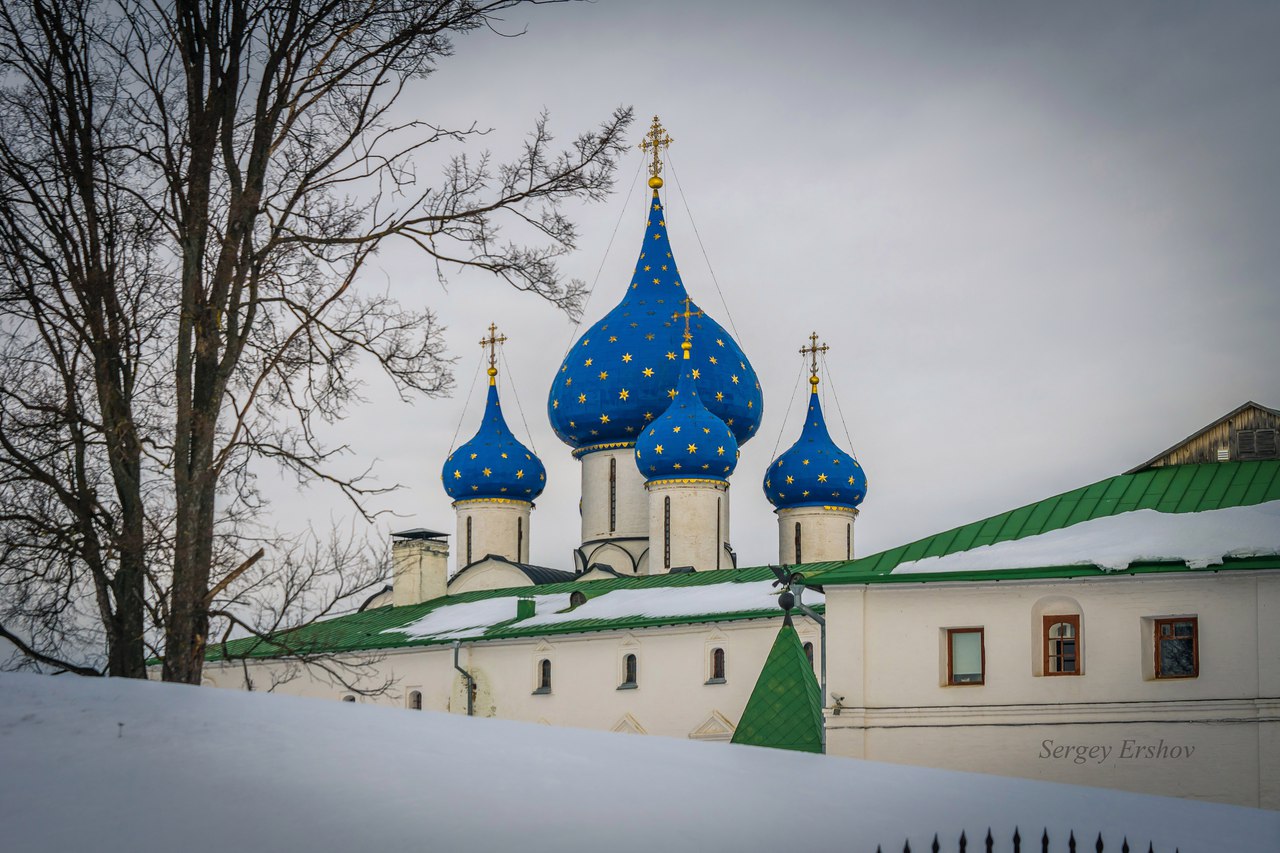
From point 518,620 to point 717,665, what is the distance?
6.24 meters

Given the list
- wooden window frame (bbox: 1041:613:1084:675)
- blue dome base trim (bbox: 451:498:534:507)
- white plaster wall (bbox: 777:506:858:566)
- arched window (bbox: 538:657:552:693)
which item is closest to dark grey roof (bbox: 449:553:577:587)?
blue dome base trim (bbox: 451:498:534:507)

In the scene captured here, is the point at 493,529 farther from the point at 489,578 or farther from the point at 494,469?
the point at 489,578

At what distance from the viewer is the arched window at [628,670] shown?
30656 mm

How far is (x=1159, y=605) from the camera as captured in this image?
765 inches

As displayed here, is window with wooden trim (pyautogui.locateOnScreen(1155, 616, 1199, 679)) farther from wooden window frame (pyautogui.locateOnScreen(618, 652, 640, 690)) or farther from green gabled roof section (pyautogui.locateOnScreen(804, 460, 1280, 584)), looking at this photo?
wooden window frame (pyautogui.locateOnScreen(618, 652, 640, 690))

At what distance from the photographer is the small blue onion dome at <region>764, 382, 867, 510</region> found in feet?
139

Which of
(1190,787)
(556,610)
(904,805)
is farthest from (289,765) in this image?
(556,610)

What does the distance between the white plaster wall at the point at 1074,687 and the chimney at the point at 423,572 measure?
20.2m

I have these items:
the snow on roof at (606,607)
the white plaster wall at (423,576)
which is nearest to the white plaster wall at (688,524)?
the snow on roof at (606,607)

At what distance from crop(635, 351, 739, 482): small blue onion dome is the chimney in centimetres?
554

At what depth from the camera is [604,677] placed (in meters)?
30.9

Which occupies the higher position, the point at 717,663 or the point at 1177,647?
the point at 1177,647

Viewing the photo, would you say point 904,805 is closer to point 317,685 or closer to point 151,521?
point 151,521

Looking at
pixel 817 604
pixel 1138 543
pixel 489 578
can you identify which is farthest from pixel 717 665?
pixel 489 578
